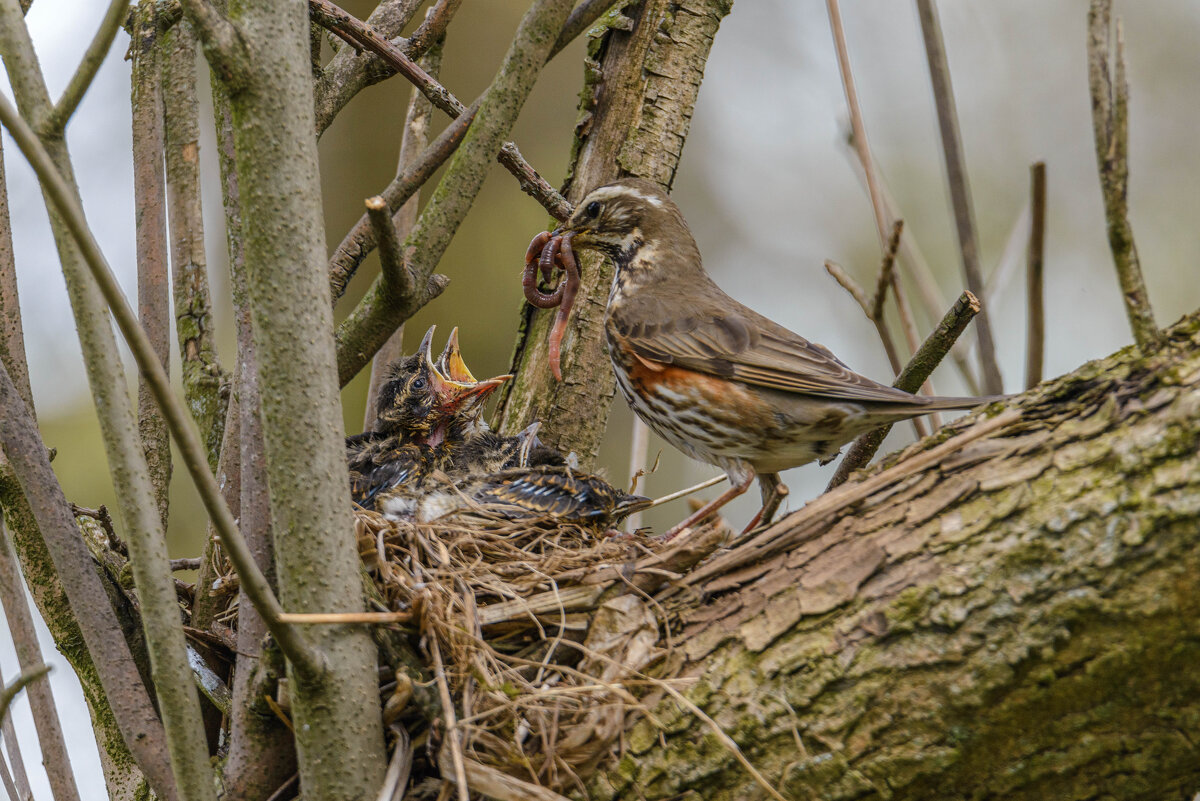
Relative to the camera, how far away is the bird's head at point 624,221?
383 cm

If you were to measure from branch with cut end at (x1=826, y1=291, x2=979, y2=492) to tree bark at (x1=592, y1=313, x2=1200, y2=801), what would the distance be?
0.59 meters

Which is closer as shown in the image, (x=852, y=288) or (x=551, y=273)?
(x=852, y=288)

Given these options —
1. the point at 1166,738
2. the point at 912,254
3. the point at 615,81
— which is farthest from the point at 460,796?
the point at 615,81

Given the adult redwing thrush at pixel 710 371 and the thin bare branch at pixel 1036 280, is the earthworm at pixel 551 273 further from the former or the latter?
the thin bare branch at pixel 1036 280

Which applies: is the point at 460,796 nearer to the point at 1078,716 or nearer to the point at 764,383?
the point at 1078,716

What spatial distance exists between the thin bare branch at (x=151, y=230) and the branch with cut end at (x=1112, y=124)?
2.37 m

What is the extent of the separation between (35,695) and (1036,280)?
8.12ft

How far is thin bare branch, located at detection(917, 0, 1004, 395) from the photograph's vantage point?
2.27m

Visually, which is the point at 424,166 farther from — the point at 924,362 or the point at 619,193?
the point at 924,362

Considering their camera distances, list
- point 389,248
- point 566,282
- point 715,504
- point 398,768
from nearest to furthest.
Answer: point 398,768 < point 389,248 < point 715,504 < point 566,282

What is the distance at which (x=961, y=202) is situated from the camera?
2.26 metres

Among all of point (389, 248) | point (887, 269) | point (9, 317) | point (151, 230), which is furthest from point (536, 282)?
point (9, 317)

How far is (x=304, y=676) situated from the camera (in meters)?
1.96

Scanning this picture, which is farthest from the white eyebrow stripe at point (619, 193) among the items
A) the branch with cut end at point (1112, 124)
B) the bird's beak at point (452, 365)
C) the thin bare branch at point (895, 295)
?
the branch with cut end at point (1112, 124)
